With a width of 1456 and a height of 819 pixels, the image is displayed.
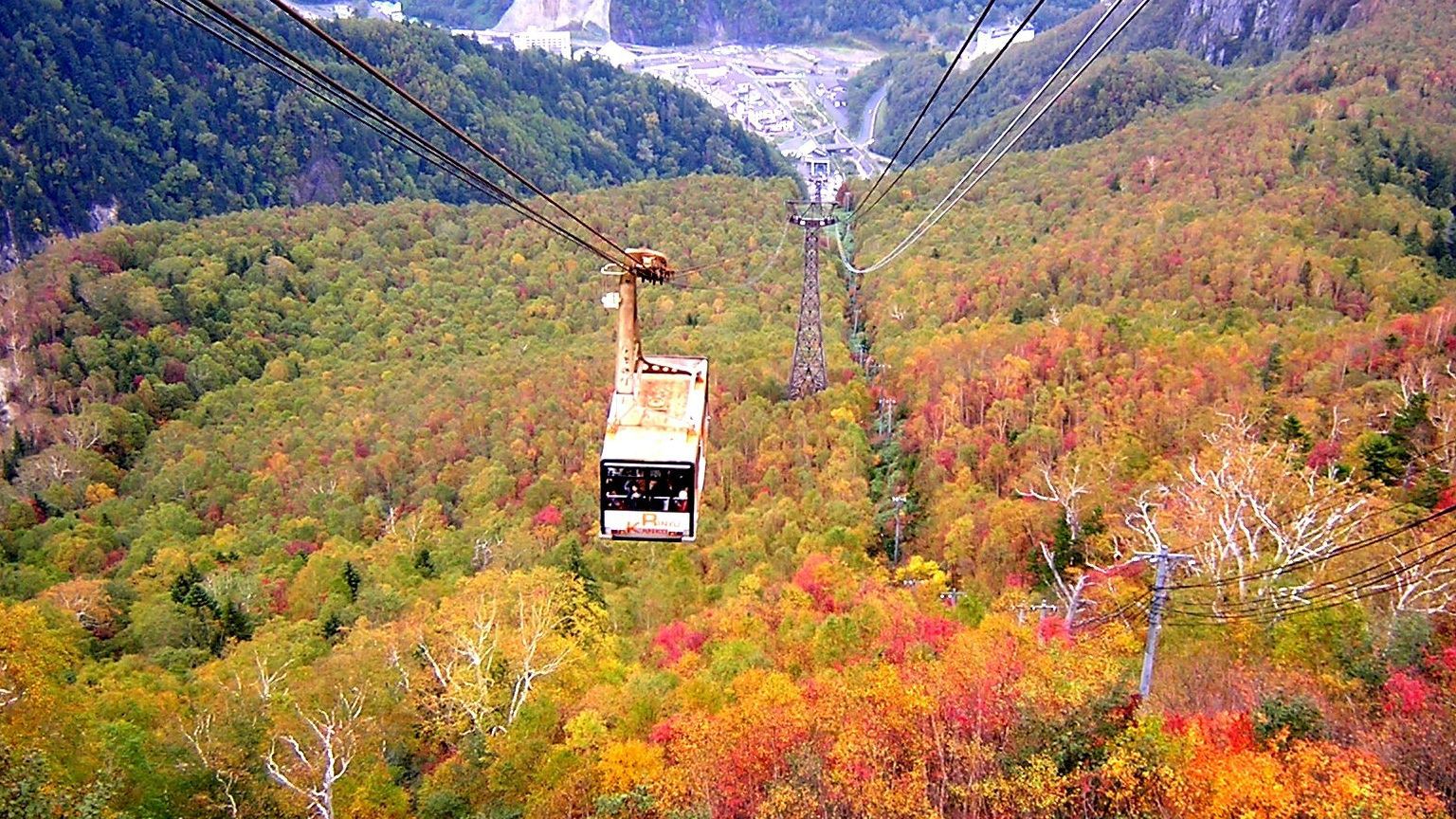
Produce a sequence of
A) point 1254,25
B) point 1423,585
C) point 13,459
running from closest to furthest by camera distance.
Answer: point 1423,585 → point 13,459 → point 1254,25

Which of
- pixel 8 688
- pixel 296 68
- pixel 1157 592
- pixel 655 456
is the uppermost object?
pixel 296 68

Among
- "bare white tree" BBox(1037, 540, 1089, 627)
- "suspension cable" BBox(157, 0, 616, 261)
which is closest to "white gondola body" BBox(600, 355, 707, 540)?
"suspension cable" BBox(157, 0, 616, 261)

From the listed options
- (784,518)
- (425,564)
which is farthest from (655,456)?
(425,564)

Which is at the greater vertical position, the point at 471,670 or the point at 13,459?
the point at 13,459

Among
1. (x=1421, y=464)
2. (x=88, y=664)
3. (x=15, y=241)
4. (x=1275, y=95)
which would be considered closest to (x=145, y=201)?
(x=15, y=241)

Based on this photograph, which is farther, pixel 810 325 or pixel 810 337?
pixel 810 337

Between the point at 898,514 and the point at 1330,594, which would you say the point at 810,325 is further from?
the point at 1330,594

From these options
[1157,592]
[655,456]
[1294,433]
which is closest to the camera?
[655,456]

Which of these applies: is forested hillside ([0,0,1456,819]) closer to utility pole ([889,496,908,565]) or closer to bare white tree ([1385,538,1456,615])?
bare white tree ([1385,538,1456,615])
